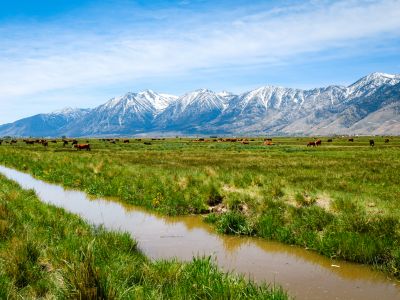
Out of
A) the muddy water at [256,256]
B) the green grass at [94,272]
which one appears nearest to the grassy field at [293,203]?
the muddy water at [256,256]

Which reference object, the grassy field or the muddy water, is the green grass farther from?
the grassy field

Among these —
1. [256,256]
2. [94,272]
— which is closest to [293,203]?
[256,256]

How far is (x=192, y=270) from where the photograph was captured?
8594 mm

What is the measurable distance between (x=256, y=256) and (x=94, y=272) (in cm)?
650

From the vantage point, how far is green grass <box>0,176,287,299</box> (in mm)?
6596

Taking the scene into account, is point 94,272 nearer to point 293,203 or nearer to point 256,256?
point 256,256

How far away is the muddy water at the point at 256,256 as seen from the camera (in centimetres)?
933

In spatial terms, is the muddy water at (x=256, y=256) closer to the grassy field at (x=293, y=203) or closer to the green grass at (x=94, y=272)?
the grassy field at (x=293, y=203)

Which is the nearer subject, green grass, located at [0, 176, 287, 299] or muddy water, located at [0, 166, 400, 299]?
green grass, located at [0, 176, 287, 299]

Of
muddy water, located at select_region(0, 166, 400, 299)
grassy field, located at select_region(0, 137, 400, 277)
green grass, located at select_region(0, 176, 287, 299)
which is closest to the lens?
green grass, located at select_region(0, 176, 287, 299)

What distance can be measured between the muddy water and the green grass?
1.26m

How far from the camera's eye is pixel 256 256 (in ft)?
39.2

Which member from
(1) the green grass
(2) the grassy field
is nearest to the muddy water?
(2) the grassy field

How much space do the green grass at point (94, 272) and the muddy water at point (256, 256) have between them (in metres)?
1.26
